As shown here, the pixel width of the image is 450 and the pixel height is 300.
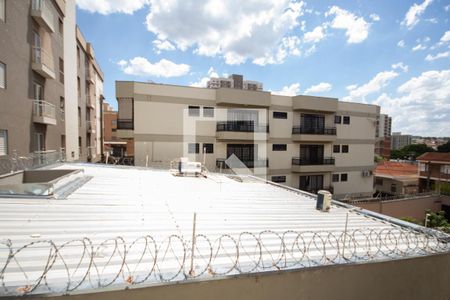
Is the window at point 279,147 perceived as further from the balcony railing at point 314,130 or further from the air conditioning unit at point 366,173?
the air conditioning unit at point 366,173

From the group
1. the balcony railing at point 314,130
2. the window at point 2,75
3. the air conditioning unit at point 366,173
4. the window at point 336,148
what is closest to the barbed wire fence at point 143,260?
the window at point 2,75

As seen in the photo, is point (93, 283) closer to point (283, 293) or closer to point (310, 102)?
point (283, 293)

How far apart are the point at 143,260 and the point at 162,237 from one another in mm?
722

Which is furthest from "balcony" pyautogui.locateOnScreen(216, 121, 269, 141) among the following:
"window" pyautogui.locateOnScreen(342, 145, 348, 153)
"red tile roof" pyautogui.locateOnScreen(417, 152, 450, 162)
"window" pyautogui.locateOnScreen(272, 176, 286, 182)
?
"red tile roof" pyautogui.locateOnScreen(417, 152, 450, 162)

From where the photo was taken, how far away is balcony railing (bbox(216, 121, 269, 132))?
19.8 m

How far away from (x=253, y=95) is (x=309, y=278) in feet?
60.0

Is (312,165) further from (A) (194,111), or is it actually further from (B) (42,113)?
(B) (42,113)

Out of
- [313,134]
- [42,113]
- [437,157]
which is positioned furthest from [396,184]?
[42,113]

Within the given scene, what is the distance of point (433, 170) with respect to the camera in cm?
2847

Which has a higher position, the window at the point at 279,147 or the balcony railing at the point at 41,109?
the balcony railing at the point at 41,109

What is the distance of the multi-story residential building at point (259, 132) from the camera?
18.0 m

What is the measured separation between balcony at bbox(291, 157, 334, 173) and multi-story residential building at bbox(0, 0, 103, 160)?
19.7 m

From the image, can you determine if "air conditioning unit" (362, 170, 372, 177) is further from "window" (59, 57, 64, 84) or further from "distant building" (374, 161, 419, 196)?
"window" (59, 57, 64, 84)

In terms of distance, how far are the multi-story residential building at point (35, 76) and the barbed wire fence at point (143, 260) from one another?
10.7m
